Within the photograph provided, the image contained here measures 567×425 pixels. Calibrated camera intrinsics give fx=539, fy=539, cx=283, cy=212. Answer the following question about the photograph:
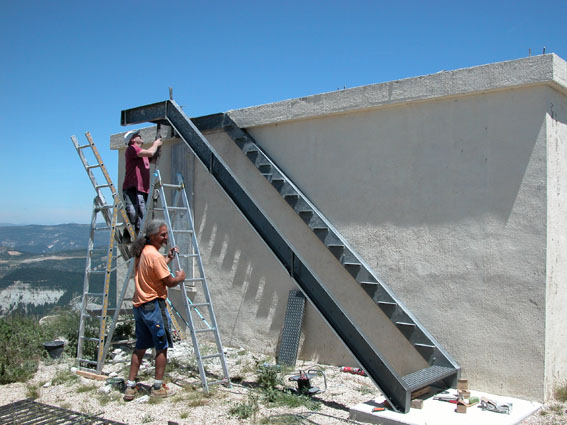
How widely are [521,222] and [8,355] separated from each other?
6.39 meters

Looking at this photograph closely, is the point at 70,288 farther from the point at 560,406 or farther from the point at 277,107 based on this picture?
the point at 560,406

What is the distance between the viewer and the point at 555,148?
5.62 m

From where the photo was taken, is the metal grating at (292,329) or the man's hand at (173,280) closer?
the man's hand at (173,280)

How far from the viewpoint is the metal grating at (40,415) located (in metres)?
4.89

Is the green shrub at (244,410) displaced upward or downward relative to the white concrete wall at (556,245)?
downward

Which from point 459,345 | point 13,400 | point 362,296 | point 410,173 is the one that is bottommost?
point 13,400

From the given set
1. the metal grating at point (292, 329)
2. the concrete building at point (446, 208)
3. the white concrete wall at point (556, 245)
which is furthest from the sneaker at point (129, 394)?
the white concrete wall at point (556, 245)

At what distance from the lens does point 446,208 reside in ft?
20.0

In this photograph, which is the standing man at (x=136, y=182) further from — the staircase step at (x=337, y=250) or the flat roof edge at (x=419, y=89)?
the staircase step at (x=337, y=250)

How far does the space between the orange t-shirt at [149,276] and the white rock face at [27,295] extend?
965cm

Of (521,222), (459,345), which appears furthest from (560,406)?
(521,222)

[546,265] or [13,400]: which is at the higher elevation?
[546,265]

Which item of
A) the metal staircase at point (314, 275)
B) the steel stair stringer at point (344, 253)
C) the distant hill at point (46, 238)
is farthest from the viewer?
the distant hill at point (46, 238)

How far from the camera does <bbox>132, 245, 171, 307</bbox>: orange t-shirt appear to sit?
5695 millimetres
